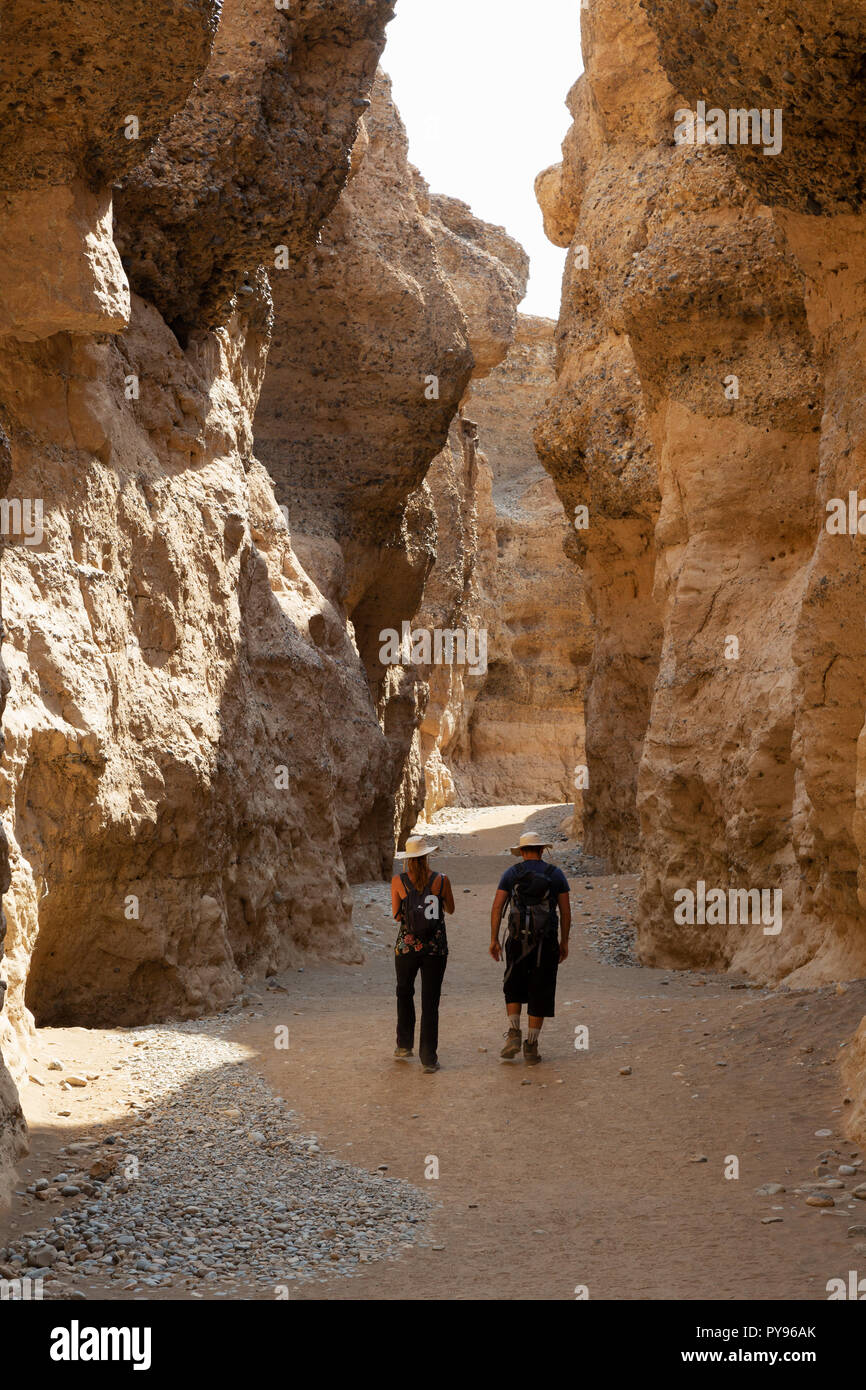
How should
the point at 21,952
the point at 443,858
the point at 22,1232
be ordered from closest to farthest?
the point at 22,1232
the point at 21,952
the point at 443,858

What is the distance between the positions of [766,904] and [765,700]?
1823mm

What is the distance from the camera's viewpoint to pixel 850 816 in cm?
850

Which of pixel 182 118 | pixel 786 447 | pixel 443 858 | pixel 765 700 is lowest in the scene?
pixel 443 858

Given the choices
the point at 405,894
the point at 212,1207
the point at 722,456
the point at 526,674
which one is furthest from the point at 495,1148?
the point at 526,674

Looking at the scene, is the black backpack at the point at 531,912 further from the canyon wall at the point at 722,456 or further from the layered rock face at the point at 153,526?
the layered rock face at the point at 153,526

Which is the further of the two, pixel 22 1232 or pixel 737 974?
pixel 737 974

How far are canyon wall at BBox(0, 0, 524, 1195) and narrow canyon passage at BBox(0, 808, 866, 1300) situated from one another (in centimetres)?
83

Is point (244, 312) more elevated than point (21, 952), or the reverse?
point (244, 312)

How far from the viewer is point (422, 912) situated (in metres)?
7.94

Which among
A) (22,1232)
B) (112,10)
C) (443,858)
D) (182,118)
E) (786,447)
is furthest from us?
(443,858)

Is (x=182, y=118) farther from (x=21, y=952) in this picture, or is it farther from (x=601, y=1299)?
(x=601, y=1299)

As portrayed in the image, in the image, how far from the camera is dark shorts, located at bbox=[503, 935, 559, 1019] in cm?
796

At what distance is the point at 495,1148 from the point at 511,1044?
1.56 meters

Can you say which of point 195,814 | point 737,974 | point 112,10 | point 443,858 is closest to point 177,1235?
point 195,814
